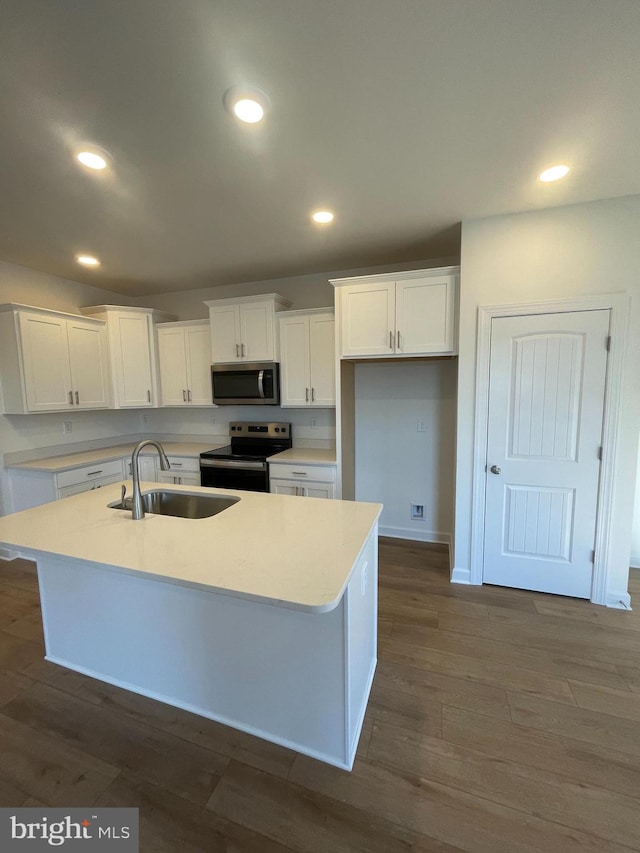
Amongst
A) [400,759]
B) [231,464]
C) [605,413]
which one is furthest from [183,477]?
[605,413]

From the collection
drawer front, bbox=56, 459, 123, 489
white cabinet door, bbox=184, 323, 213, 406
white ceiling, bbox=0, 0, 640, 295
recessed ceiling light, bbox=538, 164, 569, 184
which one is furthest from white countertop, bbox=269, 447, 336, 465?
recessed ceiling light, bbox=538, 164, 569, 184

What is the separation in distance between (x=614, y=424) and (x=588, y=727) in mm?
1748

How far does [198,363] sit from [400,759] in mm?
3650

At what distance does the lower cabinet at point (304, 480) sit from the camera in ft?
10.5

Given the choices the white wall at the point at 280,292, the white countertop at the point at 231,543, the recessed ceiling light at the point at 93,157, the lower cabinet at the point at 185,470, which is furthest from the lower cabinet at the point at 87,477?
the recessed ceiling light at the point at 93,157

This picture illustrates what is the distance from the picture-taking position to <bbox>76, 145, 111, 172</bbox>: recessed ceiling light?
5.49 ft

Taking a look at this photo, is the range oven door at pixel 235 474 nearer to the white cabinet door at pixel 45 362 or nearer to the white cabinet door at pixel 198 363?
the white cabinet door at pixel 198 363

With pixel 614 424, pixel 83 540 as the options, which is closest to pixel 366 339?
pixel 614 424

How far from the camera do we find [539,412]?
97.3 inches

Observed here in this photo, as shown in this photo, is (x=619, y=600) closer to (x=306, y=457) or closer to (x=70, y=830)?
(x=306, y=457)

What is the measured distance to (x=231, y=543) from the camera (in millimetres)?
1444

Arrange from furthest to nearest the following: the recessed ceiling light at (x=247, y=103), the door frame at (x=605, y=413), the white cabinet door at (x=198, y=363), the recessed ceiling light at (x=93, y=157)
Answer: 1. the white cabinet door at (x=198, y=363)
2. the door frame at (x=605, y=413)
3. the recessed ceiling light at (x=93, y=157)
4. the recessed ceiling light at (x=247, y=103)

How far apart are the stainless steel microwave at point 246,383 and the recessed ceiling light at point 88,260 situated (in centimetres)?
137

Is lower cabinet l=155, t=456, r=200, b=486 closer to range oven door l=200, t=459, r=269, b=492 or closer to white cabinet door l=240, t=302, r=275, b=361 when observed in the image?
range oven door l=200, t=459, r=269, b=492
